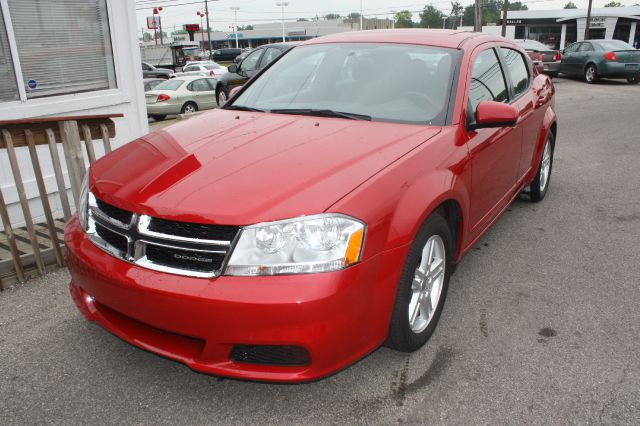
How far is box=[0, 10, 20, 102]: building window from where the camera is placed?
508 cm

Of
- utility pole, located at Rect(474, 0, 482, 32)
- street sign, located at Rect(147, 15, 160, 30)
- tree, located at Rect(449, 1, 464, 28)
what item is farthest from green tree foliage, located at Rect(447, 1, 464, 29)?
utility pole, located at Rect(474, 0, 482, 32)

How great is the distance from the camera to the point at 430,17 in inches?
5079

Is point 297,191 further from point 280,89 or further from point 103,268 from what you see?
point 280,89

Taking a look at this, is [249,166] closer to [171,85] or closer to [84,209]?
[84,209]

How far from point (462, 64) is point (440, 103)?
1.31 feet

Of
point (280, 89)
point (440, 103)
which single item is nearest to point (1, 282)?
point (280, 89)

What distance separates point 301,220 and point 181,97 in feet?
49.9

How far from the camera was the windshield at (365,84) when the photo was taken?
329 cm

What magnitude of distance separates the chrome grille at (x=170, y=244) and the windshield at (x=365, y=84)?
1416 millimetres

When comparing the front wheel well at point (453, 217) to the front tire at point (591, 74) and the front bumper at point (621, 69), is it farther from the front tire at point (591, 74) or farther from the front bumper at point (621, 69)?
the front tire at point (591, 74)

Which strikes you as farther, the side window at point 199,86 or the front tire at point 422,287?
the side window at point 199,86

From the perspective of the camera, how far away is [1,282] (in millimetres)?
3768

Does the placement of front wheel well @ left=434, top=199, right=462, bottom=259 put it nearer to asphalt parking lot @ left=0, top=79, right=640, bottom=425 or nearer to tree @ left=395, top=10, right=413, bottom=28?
asphalt parking lot @ left=0, top=79, right=640, bottom=425

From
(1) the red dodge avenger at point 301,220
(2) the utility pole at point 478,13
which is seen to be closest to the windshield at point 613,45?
(2) the utility pole at point 478,13
